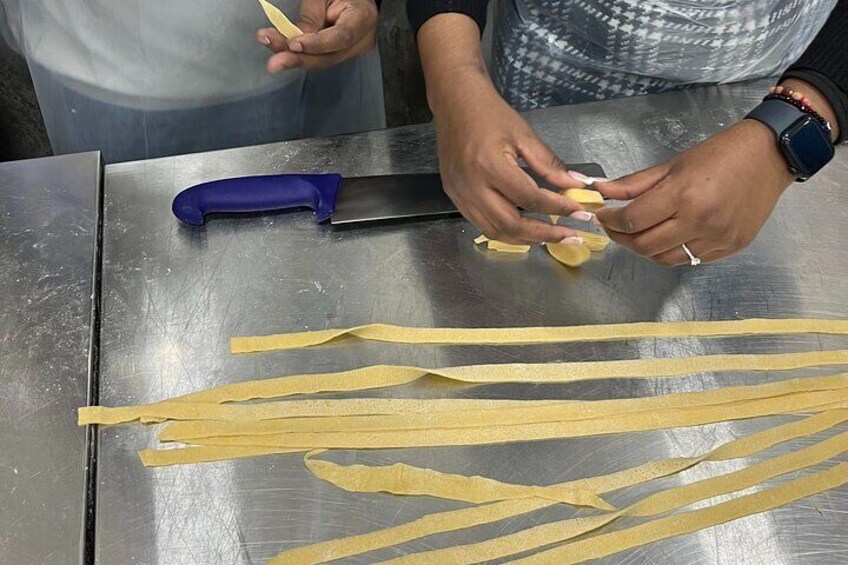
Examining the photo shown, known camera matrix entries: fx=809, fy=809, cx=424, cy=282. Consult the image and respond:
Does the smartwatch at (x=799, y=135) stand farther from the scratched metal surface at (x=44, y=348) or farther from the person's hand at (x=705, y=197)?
the scratched metal surface at (x=44, y=348)

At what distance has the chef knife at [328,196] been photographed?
83cm

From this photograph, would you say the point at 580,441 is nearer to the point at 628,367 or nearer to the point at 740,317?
the point at 628,367

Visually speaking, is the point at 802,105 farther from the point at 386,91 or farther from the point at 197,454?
the point at 386,91

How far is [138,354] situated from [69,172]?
265mm

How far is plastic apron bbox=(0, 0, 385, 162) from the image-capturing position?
33.8 inches

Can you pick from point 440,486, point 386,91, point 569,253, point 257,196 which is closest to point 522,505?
point 440,486

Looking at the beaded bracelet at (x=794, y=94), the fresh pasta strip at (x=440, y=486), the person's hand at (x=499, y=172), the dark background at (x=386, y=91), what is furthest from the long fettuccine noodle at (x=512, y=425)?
the dark background at (x=386, y=91)

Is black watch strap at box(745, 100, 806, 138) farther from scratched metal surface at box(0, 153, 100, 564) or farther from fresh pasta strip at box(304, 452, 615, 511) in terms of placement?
scratched metal surface at box(0, 153, 100, 564)

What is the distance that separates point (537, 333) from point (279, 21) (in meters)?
0.43

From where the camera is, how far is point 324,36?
895 millimetres

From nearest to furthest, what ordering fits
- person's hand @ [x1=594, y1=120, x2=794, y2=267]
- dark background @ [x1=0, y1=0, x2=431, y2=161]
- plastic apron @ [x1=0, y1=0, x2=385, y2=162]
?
1. person's hand @ [x1=594, y1=120, x2=794, y2=267]
2. plastic apron @ [x1=0, y1=0, x2=385, y2=162]
3. dark background @ [x1=0, y1=0, x2=431, y2=161]

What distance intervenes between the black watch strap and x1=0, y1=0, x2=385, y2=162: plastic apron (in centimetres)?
50

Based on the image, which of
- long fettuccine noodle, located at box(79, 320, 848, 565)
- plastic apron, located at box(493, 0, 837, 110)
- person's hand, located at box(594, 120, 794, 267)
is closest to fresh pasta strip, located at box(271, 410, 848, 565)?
long fettuccine noodle, located at box(79, 320, 848, 565)

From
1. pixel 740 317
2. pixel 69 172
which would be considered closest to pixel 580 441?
pixel 740 317
